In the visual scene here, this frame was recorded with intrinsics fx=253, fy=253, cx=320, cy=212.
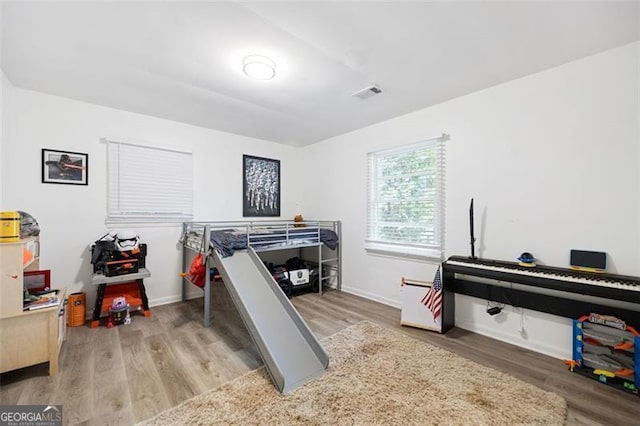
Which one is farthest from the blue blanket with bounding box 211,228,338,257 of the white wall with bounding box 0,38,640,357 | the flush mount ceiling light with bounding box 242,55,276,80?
the flush mount ceiling light with bounding box 242,55,276,80

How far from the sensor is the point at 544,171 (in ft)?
7.42

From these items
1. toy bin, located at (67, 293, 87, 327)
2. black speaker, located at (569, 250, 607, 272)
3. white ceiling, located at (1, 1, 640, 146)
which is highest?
white ceiling, located at (1, 1, 640, 146)

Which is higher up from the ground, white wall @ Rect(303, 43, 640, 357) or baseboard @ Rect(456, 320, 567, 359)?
white wall @ Rect(303, 43, 640, 357)

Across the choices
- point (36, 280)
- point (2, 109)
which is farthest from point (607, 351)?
point (2, 109)

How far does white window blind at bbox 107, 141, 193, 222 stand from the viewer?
3.05 m

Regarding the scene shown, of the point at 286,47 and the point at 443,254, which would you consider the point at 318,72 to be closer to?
the point at 286,47

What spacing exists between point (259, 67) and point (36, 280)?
2.72 meters

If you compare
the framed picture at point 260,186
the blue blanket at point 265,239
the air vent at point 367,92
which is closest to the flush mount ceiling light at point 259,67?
the air vent at point 367,92

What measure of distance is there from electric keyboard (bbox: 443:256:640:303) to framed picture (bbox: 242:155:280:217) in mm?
2966

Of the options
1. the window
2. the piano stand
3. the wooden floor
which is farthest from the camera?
the window

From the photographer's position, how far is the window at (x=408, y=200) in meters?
2.97

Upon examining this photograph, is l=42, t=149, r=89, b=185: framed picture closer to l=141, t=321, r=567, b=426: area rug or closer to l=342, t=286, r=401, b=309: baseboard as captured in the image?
l=141, t=321, r=567, b=426: area rug

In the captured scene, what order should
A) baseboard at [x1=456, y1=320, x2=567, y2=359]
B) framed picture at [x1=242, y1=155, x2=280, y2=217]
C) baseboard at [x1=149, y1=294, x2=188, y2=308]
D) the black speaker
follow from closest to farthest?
the black speaker < baseboard at [x1=456, y1=320, x2=567, y2=359] < baseboard at [x1=149, y1=294, x2=188, y2=308] < framed picture at [x1=242, y1=155, x2=280, y2=217]

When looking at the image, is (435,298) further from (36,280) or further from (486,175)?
(36,280)
